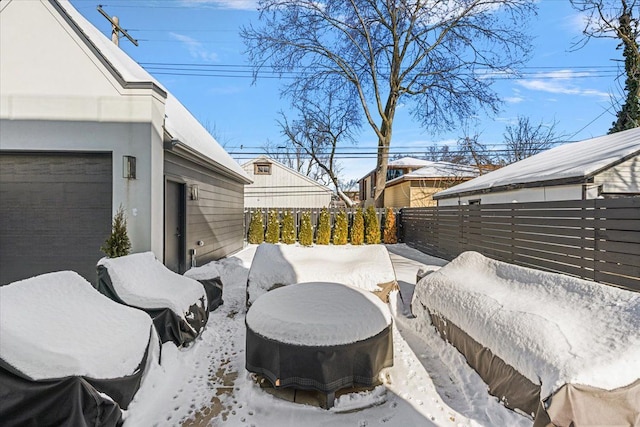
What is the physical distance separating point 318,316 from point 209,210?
6.17 metres

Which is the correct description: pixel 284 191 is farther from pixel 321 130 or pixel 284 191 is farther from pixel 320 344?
pixel 320 344

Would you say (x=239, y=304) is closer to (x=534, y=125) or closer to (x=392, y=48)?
(x=392, y=48)

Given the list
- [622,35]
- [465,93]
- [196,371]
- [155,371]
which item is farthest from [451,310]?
[465,93]

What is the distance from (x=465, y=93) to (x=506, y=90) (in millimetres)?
1890

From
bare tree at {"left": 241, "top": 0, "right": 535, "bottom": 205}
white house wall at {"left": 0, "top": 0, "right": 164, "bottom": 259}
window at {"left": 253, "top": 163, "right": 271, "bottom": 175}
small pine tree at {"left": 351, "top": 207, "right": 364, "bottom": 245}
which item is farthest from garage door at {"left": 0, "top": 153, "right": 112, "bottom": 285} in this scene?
window at {"left": 253, "top": 163, "right": 271, "bottom": 175}

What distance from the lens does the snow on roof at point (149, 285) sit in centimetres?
346

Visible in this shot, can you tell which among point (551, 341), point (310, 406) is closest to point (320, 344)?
point (310, 406)

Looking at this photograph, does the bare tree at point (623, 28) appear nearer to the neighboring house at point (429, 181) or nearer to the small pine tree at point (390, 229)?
the neighboring house at point (429, 181)

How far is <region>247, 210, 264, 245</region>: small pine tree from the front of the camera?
13500 millimetres

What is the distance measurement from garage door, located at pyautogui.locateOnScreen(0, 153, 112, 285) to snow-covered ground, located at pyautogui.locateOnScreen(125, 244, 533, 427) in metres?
2.82

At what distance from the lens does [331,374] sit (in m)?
2.54

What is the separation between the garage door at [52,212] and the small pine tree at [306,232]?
335 inches

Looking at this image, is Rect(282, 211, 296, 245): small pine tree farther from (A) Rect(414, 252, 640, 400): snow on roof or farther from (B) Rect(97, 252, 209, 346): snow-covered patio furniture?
(A) Rect(414, 252, 640, 400): snow on roof

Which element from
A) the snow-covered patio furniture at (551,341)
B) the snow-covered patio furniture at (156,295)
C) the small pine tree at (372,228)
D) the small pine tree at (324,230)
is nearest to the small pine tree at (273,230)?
the small pine tree at (324,230)
